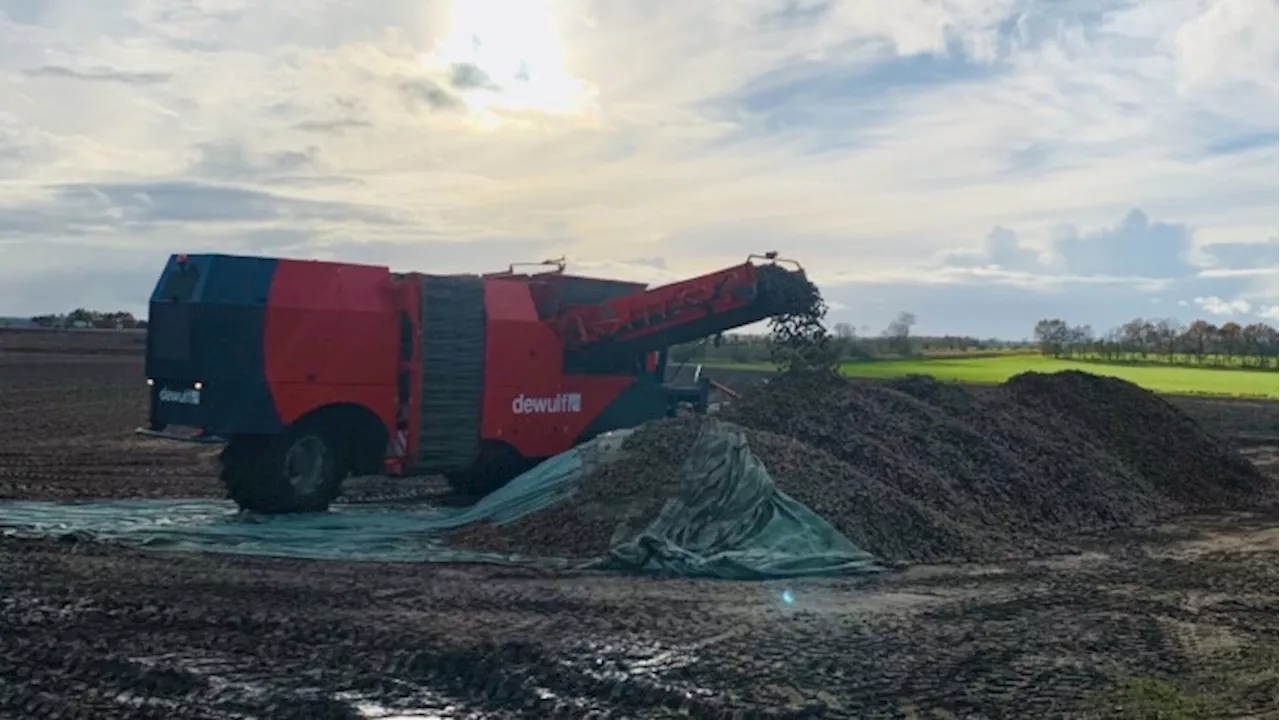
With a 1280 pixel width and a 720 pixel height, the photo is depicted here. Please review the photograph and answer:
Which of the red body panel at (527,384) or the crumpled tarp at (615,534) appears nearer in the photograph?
the crumpled tarp at (615,534)

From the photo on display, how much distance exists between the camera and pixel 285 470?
14641 millimetres

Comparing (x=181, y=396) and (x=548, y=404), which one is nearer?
(x=181, y=396)

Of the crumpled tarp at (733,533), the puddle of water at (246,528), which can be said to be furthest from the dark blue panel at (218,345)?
the crumpled tarp at (733,533)

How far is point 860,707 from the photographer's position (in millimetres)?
7473

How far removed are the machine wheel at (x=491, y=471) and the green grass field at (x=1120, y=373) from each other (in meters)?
23.4

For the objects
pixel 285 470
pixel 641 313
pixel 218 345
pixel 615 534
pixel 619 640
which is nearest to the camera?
pixel 619 640

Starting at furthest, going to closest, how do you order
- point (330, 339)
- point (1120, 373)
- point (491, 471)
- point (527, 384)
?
1. point (1120, 373)
2. point (491, 471)
3. point (527, 384)
4. point (330, 339)

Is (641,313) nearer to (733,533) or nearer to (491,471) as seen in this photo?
(491,471)

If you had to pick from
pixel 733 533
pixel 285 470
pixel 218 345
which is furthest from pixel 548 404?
pixel 733 533

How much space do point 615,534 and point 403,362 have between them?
13.3ft

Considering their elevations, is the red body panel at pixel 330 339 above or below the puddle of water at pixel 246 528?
above

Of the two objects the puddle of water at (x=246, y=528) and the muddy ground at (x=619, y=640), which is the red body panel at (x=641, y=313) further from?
the muddy ground at (x=619, y=640)

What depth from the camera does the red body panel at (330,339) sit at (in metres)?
14.4

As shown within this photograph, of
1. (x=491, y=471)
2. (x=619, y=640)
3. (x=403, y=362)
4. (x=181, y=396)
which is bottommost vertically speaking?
(x=619, y=640)
